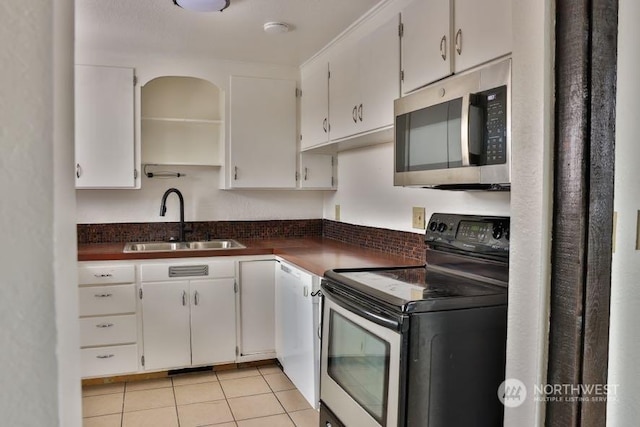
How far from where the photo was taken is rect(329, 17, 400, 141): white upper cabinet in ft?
7.63

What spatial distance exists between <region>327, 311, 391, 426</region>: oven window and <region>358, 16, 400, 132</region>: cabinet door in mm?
1030

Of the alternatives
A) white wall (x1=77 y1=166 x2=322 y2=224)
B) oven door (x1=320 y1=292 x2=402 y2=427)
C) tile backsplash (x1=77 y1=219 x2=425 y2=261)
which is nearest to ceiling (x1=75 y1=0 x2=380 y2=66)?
white wall (x1=77 y1=166 x2=322 y2=224)

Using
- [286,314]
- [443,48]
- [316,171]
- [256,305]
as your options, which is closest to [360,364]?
[443,48]

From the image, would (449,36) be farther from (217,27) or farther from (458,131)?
(217,27)

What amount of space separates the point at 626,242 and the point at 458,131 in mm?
717

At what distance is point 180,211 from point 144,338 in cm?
95

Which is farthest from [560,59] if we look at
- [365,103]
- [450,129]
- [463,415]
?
[365,103]

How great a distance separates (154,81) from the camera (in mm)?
3617

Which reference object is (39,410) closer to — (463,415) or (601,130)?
(601,130)

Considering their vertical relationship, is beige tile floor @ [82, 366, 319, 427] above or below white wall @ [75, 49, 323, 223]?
below

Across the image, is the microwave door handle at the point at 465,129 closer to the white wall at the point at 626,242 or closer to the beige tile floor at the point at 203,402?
the white wall at the point at 626,242

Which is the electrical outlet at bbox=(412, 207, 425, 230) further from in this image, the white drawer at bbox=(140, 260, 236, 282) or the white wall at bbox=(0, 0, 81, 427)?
the white wall at bbox=(0, 0, 81, 427)

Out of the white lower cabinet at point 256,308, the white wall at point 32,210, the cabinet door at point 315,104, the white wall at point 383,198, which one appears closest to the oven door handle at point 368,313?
the white wall at point 383,198

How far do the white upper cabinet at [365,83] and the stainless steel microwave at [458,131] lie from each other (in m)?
0.29
